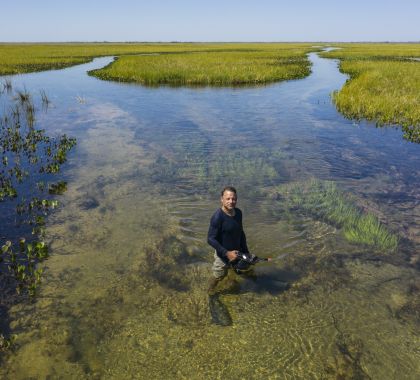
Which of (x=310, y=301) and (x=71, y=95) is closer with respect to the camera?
(x=310, y=301)

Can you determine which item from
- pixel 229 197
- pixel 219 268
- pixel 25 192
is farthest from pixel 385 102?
pixel 25 192

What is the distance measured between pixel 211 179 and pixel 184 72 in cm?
3168

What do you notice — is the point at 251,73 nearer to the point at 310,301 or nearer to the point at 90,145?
the point at 90,145

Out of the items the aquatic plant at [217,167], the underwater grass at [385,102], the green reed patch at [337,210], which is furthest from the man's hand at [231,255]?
the underwater grass at [385,102]

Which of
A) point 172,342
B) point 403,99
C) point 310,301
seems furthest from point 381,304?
point 403,99

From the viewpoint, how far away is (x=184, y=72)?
40.6 meters

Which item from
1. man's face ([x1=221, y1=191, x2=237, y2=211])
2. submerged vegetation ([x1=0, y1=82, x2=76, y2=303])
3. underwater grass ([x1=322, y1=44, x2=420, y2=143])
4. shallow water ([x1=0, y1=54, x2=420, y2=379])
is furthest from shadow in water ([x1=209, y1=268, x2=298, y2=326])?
underwater grass ([x1=322, y1=44, x2=420, y2=143])

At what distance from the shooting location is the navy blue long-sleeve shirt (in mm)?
5871

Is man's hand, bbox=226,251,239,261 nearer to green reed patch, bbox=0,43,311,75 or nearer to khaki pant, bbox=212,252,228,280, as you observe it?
khaki pant, bbox=212,252,228,280

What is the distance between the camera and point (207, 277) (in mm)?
6855

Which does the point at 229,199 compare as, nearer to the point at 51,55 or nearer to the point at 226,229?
the point at 226,229

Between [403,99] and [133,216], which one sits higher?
[403,99]

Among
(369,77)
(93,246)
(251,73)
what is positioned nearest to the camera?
(93,246)

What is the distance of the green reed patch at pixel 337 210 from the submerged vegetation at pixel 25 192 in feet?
21.4
